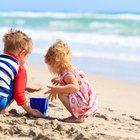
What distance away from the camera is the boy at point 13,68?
4477mm

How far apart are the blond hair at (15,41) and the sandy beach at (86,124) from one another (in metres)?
0.65

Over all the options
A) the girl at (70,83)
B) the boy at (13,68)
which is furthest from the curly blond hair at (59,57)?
the boy at (13,68)

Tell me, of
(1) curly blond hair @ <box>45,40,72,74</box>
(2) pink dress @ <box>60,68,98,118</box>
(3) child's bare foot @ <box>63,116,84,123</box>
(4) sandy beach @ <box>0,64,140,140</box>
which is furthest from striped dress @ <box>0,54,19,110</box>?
(3) child's bare foot @ <box>63,116,84,123</box>

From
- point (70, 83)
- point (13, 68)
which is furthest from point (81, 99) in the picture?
point (13, 68)

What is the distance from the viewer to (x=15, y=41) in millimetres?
4551

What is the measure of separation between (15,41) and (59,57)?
0.44 metres

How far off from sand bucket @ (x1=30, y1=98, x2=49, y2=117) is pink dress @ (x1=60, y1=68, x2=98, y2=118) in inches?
9.7

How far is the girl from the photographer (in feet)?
15.0

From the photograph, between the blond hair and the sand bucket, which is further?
the sand bucket

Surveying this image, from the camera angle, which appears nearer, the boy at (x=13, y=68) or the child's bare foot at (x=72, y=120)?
the boy at (x=13, y=68)

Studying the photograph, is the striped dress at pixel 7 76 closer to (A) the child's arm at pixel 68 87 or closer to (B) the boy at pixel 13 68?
(B) the boy at pixel 13 68

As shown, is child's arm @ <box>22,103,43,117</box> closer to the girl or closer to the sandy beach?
the sandy beach

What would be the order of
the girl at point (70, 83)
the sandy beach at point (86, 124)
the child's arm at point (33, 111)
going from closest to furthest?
the sandy beach at point (86, 124) < the girl at point (70, 83) < the child's arm at point (33, 111)

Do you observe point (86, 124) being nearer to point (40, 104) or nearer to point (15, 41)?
point (40, 104)
